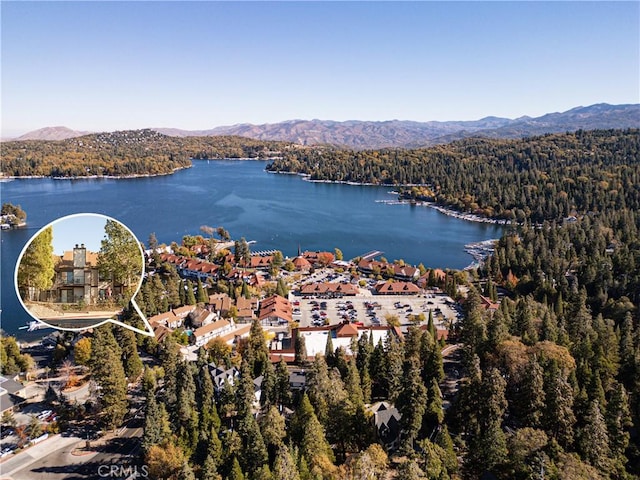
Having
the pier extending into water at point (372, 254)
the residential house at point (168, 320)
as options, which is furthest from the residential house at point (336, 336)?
the pier extending into water at point (372, 254)

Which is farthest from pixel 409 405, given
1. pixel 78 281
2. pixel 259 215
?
pixel 259 215

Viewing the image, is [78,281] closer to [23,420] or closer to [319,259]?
[23,420]

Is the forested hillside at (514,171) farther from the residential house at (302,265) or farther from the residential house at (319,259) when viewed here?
the residential house at (302,265)

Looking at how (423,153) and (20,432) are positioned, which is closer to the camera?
(20,432)

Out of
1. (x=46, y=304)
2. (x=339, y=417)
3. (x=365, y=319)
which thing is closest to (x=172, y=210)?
(x=365, y=319)

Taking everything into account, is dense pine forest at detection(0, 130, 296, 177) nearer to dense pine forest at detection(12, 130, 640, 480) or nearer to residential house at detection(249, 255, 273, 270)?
residential house at detection(249, 255, 273, 270)

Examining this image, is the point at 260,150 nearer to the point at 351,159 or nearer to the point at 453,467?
the point at 351,159
